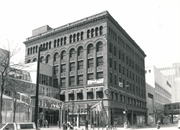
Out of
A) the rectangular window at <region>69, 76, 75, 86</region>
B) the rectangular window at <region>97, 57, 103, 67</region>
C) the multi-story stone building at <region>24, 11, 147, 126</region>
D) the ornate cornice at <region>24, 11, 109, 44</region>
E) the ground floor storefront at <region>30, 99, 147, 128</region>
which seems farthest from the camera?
the rectangular window at <region>69, 76, 75, 86</region>

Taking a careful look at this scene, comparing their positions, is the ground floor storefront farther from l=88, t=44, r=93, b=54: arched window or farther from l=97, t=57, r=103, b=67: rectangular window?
l=88, t=44, r=93, b=54: arched window

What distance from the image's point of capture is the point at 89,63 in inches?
2167

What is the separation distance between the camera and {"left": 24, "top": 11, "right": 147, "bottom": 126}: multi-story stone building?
5197cm

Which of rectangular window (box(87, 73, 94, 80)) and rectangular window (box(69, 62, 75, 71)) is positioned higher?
rectangular window (box(69, 62, 75, 71))

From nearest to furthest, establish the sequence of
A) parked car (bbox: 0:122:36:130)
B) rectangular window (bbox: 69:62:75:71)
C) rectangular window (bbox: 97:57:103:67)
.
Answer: parked car (bbox: 0:122:36:130) → rectangular window (bbox: 97:57:103:67) → rectangular window (bbox: 69:62:75:71)

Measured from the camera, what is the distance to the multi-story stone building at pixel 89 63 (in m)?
52.0

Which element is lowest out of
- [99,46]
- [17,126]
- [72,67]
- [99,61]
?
[17,126]

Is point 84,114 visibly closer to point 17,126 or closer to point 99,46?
point 99,46

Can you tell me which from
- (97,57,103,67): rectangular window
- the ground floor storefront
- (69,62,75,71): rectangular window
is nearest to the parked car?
the ground floor storefront

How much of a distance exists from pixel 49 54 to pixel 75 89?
553 inches

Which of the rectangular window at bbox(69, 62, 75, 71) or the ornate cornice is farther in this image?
the rectangular window at bbox(69, 62, 75, 71)

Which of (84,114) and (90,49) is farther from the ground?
(90,49)

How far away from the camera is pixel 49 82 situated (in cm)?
5975

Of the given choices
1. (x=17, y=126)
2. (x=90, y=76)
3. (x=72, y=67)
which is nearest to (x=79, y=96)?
(x=90, y=76)
